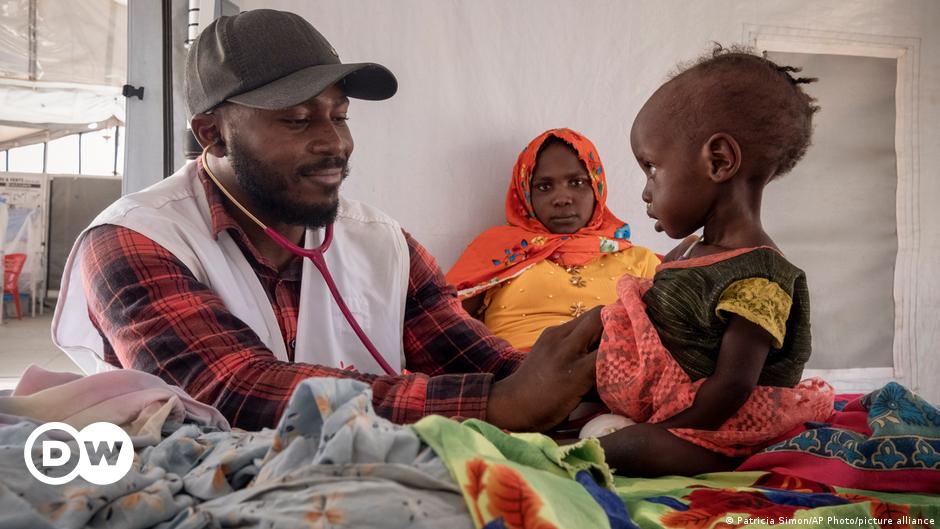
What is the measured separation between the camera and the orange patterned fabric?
1.40m

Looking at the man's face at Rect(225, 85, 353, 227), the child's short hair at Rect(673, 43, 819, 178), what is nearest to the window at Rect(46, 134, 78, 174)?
the man's face at Rect(225, 85, 353, 227)

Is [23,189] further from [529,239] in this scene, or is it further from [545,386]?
[545,386]

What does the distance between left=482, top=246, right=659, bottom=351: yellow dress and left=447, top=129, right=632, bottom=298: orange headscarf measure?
0.14 feet

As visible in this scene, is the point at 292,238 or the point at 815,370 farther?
the point at 815,370

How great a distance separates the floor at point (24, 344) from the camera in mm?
3438

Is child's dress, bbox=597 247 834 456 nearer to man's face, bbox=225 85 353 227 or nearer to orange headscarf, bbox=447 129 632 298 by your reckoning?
man's face, bbox=225 85 353 227

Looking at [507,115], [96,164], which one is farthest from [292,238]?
[96,164]

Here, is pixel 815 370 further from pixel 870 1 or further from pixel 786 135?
pixel 786 135

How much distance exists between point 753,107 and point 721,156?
4.4 inches

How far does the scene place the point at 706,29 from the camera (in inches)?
148

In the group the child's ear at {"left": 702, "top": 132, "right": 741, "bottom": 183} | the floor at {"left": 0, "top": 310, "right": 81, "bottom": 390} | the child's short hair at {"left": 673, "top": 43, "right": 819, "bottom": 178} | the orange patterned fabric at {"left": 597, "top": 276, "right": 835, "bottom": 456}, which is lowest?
the floor at {"left": 0, "top": 310, "right": 81, "bottom": 390}

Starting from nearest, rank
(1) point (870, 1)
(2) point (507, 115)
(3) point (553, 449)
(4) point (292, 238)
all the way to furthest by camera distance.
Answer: (3) point (553, 449) → (4) point (292, 238) → (2) point (507, 115) → (1) point (870, 1)

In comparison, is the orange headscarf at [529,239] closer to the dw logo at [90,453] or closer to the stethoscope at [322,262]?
the stethoscope at [322,262]

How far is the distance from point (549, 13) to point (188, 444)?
307cm
